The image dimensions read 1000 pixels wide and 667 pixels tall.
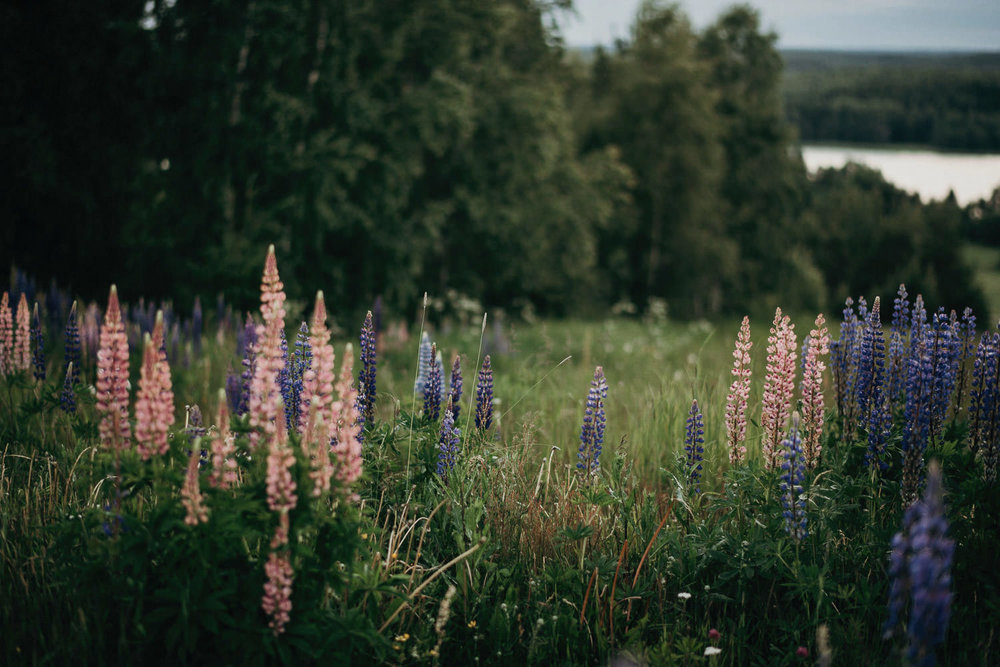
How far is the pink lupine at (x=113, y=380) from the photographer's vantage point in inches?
98.4

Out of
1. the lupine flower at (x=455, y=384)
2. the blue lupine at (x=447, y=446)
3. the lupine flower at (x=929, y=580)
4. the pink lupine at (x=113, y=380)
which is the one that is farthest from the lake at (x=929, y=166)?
the pink lupine at (x=113, y=380)

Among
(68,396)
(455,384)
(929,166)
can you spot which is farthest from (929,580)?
(929,166)

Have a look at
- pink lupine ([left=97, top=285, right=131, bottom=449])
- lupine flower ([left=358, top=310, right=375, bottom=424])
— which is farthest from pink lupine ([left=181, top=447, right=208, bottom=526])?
lupine flower ([left=358, top=310, right=375, bottom=424])

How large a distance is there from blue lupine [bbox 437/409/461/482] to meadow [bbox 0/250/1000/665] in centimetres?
1

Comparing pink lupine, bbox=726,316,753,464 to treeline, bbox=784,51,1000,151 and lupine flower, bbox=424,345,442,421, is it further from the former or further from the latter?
treeline, bbox=784,51,1000,151

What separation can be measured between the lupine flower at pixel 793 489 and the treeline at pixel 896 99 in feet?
60.7

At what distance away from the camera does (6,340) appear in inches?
182

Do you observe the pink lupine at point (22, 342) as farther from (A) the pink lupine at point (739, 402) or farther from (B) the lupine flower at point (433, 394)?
(A) the pink lupine at point (739, 402)

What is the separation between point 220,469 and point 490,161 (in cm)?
1629

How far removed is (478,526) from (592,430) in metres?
0.74

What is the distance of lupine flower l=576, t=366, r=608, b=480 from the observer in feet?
12.1

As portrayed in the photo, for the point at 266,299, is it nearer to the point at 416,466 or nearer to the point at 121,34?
the point at 416,466

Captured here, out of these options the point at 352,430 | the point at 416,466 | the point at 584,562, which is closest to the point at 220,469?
the point at 352,430

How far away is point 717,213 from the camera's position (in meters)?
30.2
